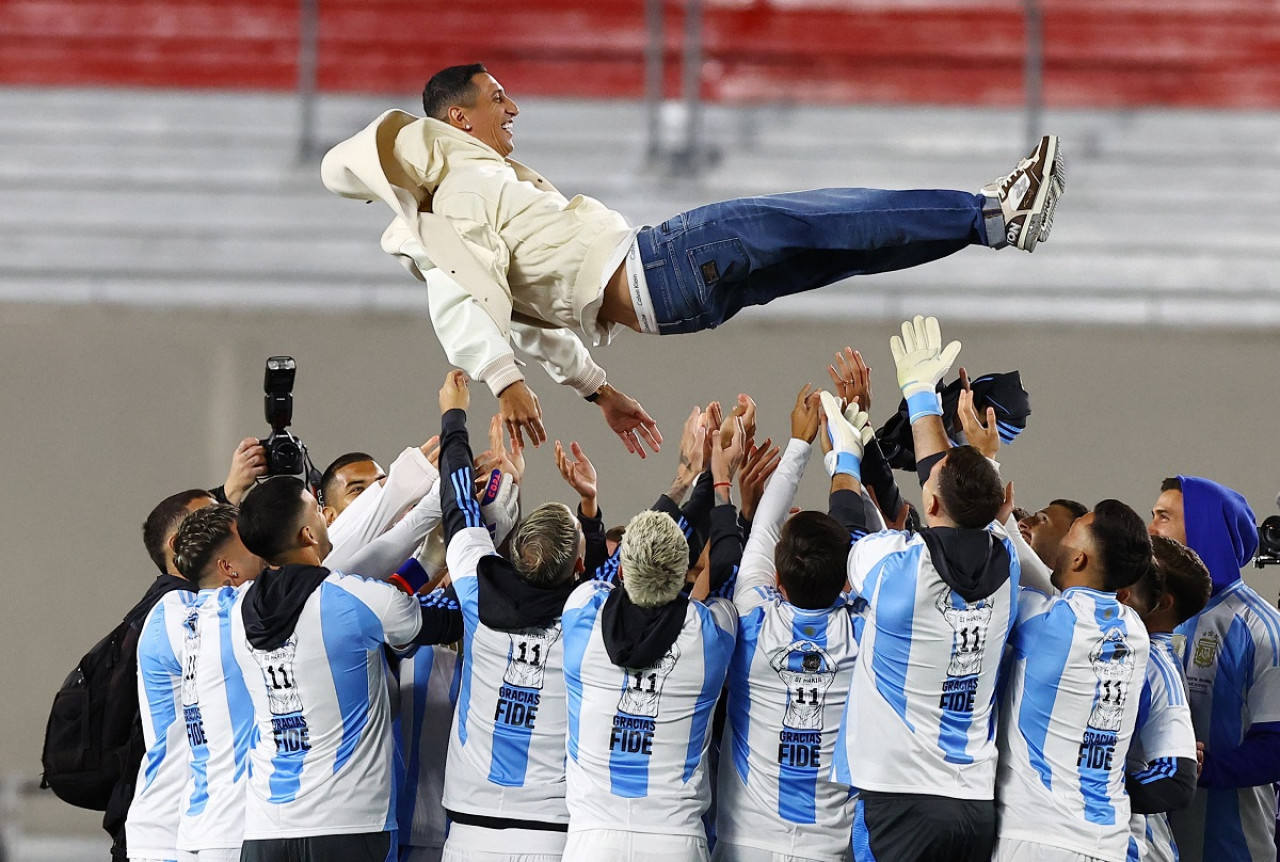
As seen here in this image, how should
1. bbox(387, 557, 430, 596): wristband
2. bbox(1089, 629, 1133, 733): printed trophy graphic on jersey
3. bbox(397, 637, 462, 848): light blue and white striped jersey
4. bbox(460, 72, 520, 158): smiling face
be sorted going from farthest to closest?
bbox(397, 637, 462, 848): light blue and white striped jersey, bbox(387, 557, 430, 596): wristband, bbox(460, 72, 520, 158): smiling face, bbox(1089, 629, 1133, 733): printed trophy graphic on jersey

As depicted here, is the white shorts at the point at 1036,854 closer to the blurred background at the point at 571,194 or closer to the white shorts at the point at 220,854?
the white shorts at the point at 220,854

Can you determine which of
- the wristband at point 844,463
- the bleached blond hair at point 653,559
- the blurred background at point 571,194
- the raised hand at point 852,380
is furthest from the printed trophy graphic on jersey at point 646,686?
the blurred background at point 571,194

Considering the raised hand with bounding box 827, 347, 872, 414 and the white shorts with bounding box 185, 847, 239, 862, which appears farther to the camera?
the raised hand with bounding box 827, 347, 872, 414

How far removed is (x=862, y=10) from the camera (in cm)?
820

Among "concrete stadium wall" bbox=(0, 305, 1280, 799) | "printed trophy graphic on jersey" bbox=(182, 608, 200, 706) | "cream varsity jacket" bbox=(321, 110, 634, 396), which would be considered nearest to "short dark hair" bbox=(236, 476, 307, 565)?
"printed trophy graphic on jersey" bbox=(182, 608, 200, 706)

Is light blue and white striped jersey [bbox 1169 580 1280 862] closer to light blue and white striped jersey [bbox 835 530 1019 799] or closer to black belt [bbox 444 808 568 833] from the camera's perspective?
light blue and white striped jersey [bbox 835 530 1019 799]

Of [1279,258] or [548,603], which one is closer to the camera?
[548,603]

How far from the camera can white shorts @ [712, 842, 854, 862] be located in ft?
10.8

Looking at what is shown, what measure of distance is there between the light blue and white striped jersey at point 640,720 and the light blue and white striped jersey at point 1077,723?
27.1 inches

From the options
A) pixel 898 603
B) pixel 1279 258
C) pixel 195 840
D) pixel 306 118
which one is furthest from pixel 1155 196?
pixel 195 840

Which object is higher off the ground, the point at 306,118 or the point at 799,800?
the point at 306,118

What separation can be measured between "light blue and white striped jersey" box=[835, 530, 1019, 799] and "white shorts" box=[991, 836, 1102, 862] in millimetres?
138

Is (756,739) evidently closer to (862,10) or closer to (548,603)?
(548,603)

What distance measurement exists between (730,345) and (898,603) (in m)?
3.71
